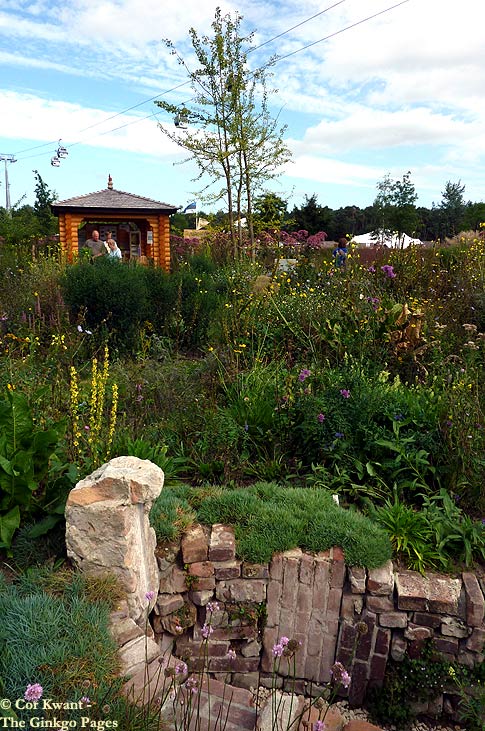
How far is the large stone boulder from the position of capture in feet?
8.98

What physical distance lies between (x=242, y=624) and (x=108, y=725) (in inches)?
52.1

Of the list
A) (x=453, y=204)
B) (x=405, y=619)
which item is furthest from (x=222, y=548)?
(x=453, y=204)

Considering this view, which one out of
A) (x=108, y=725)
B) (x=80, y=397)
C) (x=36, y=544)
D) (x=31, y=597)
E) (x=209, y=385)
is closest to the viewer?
(x=108, y=725)

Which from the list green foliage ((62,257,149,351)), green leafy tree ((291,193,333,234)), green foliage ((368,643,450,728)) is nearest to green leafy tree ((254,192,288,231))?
green foliage ((62,257,149,351))

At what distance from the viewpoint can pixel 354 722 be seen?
2619mm

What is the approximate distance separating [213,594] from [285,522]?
0.55m

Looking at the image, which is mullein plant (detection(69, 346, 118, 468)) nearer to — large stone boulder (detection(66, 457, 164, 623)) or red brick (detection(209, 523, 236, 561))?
large stone boulder (detection(66, 457, 164, 623))

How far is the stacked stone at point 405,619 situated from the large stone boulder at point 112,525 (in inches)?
45.3

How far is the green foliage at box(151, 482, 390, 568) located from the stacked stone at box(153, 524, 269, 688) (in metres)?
0.10

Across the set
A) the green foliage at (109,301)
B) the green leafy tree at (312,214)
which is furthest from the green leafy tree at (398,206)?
the green foliage at (109,301)

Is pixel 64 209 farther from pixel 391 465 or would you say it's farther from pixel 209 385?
pixel 391 465

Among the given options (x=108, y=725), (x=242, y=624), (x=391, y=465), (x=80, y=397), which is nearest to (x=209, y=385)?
(x=80, y=397)

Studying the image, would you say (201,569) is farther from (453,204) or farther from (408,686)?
(453,204)

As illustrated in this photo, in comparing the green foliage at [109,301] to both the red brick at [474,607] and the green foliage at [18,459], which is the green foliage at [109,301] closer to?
the green foliage at [18,459]
